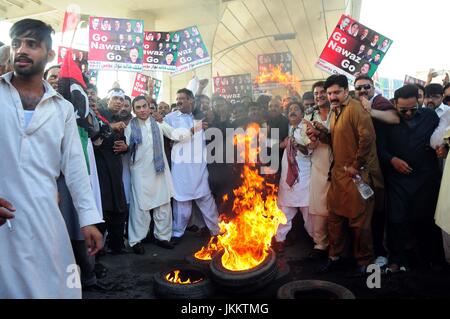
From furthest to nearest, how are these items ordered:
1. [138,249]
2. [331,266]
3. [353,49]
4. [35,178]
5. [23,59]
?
[353,49], [138,249], [331,266], [23,59], [35,178]

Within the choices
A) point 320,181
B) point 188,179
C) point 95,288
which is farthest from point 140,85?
point 95,288

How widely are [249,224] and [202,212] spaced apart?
1.47 metres

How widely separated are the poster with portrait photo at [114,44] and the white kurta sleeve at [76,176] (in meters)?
6.11

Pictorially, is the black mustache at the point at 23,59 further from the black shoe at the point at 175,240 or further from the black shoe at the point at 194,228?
the black shoe at the point at 194,228

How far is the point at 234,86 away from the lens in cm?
1083

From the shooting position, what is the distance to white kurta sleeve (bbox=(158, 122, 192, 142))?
5488 millimetres

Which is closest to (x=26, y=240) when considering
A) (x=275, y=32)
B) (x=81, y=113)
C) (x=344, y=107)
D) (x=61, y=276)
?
(x=61, y=276)

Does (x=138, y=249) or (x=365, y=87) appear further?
(x=138, y=249)

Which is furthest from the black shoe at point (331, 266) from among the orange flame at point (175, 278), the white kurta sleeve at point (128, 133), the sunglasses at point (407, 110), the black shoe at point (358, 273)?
the white kurta sleeve at point (128, 133)

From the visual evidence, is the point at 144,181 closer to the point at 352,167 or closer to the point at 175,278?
the point at 175,278

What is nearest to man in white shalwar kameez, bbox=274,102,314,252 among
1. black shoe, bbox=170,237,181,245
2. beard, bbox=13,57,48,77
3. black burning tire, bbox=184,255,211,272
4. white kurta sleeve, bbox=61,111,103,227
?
black burning tire, bbox=184,255,211,272

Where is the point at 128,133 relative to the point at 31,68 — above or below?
below

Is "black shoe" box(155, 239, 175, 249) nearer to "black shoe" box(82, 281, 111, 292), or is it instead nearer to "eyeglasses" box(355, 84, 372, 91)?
"black shoe" box(82, 281, 111, 292)

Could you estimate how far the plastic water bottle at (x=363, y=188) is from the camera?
3791 mm
